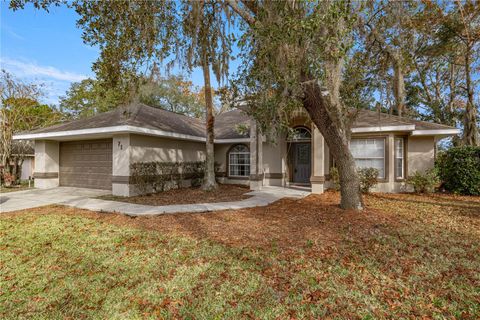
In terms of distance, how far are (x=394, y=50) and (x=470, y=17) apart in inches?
318

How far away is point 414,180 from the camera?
1068 cm

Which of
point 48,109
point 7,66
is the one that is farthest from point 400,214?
point 48,109

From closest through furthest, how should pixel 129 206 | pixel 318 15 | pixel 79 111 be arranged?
1. pixel 318 15
2. pixel 129 206
3. pixel 79 111

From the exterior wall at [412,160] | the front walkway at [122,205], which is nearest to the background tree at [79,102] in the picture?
the front walkway at [122,205]

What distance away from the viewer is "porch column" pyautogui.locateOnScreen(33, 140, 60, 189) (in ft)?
40.6

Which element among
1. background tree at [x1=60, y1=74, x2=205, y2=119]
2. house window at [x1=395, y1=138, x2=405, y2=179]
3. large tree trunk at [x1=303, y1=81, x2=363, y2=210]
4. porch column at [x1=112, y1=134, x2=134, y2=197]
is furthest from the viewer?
background tree at [x1=60, y1=74, x2=205, y2=119]

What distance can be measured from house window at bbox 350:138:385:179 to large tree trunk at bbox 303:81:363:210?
482 cm

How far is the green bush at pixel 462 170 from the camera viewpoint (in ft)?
32.7

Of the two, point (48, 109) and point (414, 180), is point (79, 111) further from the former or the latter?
point (414, 180)

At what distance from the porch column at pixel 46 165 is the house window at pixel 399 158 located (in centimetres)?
1688

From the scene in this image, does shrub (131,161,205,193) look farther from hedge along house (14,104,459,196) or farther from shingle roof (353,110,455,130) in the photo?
shingle roof (353,110,455,130)

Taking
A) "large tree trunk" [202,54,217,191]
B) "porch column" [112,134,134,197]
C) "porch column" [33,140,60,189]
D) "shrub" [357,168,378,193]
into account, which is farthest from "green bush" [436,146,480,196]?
"porch column" [33,140,60,189]

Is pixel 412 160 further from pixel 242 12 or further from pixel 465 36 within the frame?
pixel 242 12

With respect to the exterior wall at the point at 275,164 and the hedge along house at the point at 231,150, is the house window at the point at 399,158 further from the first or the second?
the exterior wall at the point at 275,164
